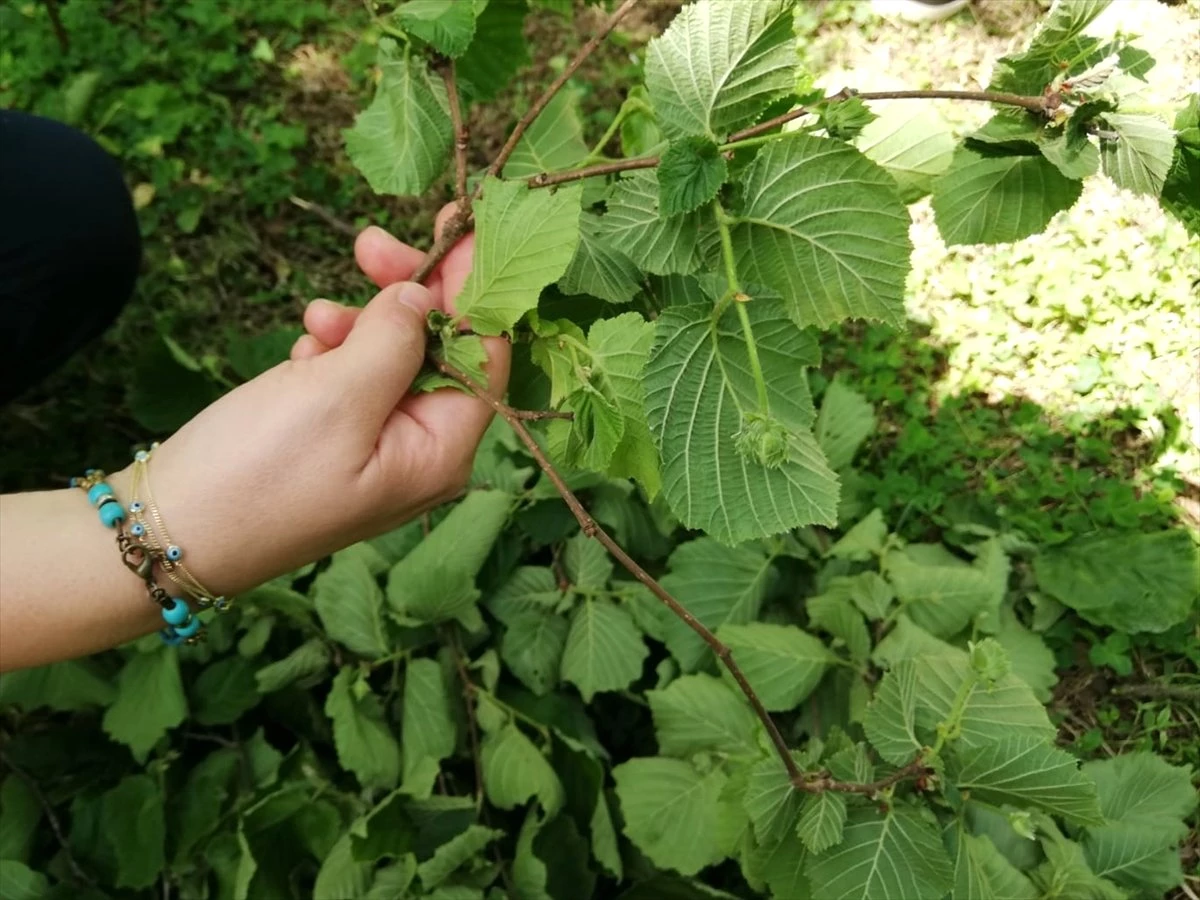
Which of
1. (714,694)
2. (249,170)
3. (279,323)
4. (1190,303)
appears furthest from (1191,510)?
(249,170)

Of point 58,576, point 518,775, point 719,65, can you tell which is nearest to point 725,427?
point 719,65

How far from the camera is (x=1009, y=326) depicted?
7.00ft

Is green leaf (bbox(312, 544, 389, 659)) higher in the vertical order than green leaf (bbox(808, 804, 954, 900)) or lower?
lower

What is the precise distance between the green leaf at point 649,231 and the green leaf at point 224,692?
47.3 inches

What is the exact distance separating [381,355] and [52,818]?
4.14 feet

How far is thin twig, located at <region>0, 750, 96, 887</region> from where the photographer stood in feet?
5.28

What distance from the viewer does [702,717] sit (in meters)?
1.50

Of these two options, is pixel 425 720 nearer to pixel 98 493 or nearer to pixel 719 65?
pixel 98 493

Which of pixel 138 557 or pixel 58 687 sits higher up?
pixel 138 557

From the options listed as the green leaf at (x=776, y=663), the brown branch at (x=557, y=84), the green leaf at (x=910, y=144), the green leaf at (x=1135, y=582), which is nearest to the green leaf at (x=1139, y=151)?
the green leaf at (x=910, y=144)

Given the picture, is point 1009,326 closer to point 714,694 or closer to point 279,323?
point 714,694

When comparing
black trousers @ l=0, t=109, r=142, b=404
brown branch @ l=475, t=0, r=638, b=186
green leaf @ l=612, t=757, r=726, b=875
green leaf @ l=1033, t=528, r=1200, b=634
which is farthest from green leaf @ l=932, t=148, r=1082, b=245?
black trousers @ l=0, t=109, r=142, b=404

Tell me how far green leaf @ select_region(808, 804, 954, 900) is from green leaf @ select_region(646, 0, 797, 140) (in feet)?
2.48

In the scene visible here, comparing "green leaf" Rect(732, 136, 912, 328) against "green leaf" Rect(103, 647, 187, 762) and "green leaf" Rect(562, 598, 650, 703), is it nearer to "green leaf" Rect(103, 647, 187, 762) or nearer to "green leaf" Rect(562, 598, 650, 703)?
"green leaf" Rect(562, 598, 650, 703)
